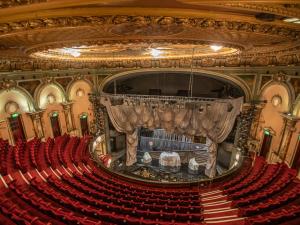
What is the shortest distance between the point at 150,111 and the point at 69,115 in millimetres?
6035

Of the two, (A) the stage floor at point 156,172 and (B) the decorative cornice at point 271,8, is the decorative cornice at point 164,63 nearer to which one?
(B) the decorative cornice at point 271,8

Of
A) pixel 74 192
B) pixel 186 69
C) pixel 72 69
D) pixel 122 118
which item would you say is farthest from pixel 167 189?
pixel 72 69

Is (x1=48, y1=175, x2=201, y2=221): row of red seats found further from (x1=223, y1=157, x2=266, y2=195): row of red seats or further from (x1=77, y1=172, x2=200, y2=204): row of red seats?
(x1=223, y1=157, x2=266, y2=195): row of red seats

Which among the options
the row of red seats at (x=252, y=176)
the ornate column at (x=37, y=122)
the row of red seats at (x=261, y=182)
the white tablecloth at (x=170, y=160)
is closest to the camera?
the row of red seats at (x=261, y=182)

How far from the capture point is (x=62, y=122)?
512 inches

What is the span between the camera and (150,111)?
11219 millimetres

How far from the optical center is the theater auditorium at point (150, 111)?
3.05 m

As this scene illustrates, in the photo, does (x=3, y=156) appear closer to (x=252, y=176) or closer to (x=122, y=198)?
(x=122, y=198)

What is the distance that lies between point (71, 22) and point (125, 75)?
1006 cm

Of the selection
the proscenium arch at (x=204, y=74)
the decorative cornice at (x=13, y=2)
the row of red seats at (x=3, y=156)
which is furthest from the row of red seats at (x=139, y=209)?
the proscenium arch at (x=204, y=74)

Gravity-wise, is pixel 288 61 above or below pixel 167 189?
above

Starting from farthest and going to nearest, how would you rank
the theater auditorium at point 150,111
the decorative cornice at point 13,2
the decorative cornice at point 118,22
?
the theater auditorium at point 150,111 < the decorative cornice at point 118,22 < the decorative cornice at point 13,2

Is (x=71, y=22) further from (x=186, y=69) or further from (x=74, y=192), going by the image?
(x=186, y=69)

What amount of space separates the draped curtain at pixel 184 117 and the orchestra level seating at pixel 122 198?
7.87 feet
